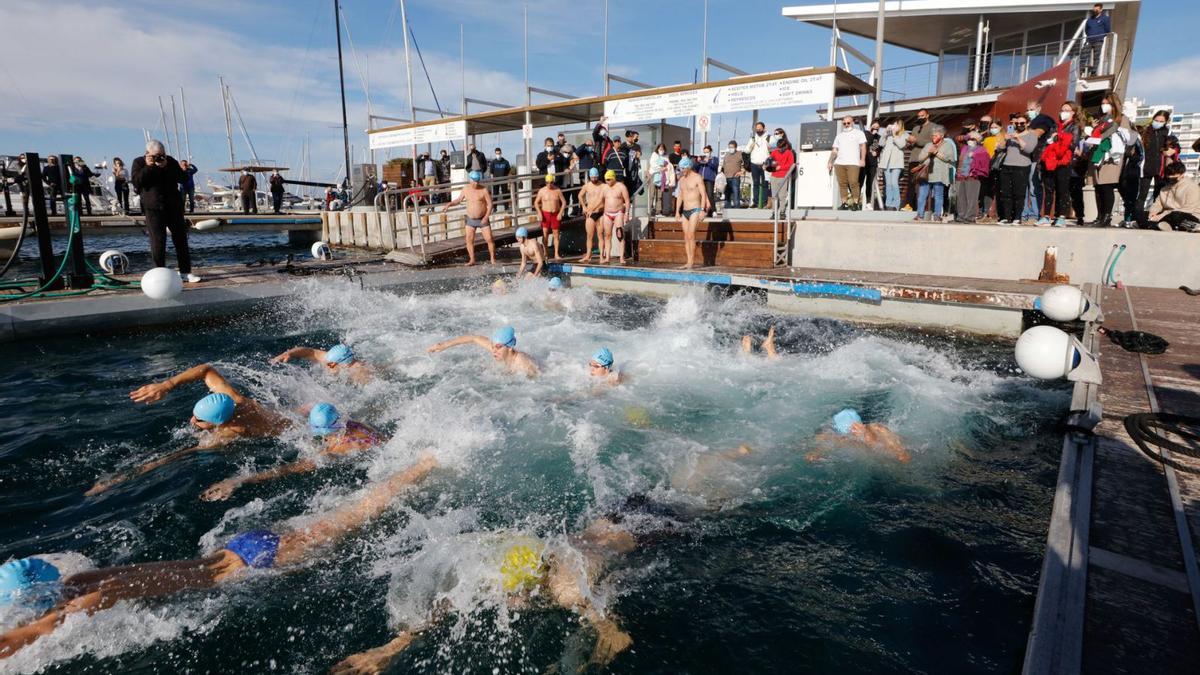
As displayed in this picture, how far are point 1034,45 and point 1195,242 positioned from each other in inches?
615

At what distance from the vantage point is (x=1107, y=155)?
Answer: 971cm

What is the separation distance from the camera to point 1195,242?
9.06m

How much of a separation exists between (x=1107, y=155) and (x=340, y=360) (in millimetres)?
11654

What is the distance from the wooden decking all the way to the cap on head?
2.38 metres

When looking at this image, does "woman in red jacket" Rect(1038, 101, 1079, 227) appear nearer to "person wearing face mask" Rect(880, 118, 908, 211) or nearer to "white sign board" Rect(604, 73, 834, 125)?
"person wearing face mask" Rect(880, 118, 908, 211)

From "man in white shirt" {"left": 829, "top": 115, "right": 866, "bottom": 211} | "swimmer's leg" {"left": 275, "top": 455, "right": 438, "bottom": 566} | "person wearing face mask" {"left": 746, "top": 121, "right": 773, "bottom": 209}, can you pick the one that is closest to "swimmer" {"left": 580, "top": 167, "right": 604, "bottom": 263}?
"person wearing face mask" {"left": 746, "top": 121, "right": 773, "bottom": 209}

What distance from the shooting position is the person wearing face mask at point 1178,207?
→ 9.14 m

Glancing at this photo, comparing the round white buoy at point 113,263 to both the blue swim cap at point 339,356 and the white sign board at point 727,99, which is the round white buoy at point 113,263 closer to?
the blue swim cap at point 339,356

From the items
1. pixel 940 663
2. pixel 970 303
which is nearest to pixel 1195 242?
pixel 970 303

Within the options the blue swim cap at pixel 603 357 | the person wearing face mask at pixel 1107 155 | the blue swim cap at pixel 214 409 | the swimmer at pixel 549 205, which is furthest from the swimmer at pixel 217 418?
the person wearing face mask at pixel 1107 155

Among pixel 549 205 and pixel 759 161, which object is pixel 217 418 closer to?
pixel 549 205

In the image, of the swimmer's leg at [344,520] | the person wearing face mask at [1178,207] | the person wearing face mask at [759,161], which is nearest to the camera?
the swimmer's leg at [344,520]

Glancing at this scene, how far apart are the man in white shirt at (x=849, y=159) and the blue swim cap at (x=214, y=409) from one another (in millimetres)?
11355

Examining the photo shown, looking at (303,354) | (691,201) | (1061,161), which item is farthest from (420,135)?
(1061,161)
